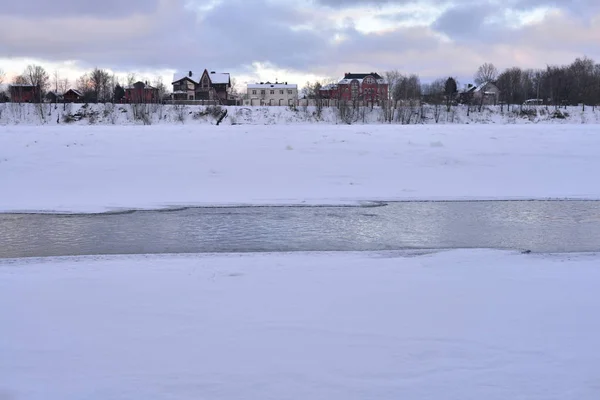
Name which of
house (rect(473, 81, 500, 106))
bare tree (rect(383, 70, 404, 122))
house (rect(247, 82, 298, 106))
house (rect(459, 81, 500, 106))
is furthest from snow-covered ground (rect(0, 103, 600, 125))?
house (rect(247, 82, 298, 106))

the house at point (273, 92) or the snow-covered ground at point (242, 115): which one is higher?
the house at point (273, 92)

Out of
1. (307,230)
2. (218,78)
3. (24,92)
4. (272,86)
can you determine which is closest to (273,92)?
(272,86)

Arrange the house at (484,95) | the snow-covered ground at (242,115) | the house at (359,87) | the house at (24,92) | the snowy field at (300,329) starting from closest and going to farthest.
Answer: the snowy field at (300,329), the snow-covered ground at (242,115), the house at (24,92), the house at (359,87), the house at (484,95)

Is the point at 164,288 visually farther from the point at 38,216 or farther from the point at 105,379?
the point at 38,216

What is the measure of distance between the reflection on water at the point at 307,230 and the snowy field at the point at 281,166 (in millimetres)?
1682

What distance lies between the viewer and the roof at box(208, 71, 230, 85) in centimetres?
10075

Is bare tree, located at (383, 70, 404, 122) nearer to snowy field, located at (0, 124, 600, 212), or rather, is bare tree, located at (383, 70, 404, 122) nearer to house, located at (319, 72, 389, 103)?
house, located at (319, 72, 389, 103)

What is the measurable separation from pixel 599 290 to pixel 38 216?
36.6ft

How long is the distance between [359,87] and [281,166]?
81616mm

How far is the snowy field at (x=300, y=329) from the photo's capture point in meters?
4.38

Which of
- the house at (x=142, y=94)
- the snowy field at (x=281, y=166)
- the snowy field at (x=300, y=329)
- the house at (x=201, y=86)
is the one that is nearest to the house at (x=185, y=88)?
the house at (x=201, y=86)

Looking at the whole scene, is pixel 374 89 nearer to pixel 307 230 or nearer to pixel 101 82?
pixel 101 82

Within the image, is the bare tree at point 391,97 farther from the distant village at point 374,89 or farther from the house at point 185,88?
the house at point 185,88

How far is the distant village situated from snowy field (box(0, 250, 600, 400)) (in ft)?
205
